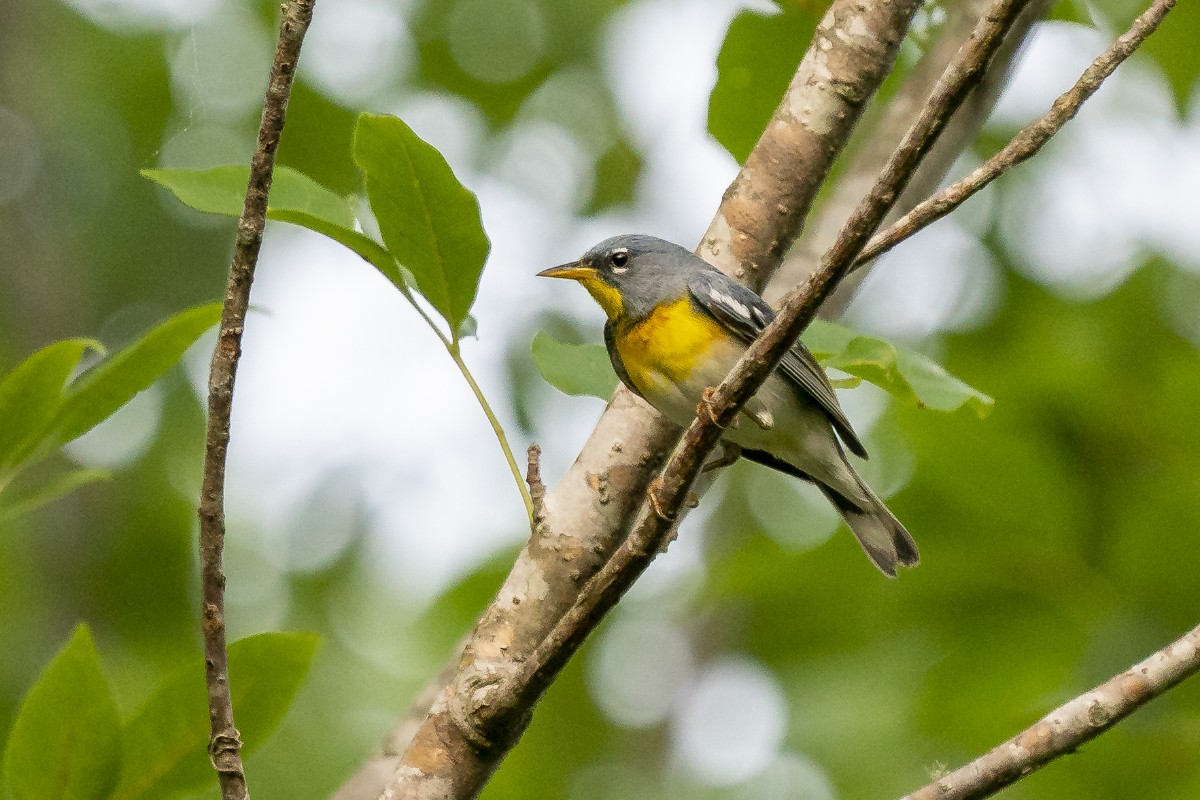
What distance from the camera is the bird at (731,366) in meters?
4.08

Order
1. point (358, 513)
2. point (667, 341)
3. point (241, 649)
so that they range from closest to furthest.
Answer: point (241, 649) → point (667, 341) → point (358, 513)

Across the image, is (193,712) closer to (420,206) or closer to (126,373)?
(126,373)

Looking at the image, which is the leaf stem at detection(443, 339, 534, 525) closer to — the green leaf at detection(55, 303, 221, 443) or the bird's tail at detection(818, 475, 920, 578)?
the green leaf at detection(55, 303, 221, 443)

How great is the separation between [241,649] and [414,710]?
3.98 feet

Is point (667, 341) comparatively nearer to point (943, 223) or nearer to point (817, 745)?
point (817, 745)

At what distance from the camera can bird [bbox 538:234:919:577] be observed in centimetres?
408

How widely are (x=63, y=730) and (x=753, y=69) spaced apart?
9.87ft

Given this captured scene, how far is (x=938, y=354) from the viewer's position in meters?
6.51

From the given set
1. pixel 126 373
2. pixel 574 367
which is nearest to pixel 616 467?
pixel 574 367

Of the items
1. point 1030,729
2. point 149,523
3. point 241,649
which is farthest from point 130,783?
point 149,523

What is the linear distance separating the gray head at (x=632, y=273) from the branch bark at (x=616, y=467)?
1.86 ft

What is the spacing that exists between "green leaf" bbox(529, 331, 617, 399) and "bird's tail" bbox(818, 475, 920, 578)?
121 cm

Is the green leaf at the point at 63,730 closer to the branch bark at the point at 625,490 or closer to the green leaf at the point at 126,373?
the green leaf at the point at 126,373

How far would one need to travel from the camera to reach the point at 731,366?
4324mm
